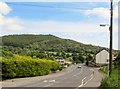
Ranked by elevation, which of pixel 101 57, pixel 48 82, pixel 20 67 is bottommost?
pixel 101 57

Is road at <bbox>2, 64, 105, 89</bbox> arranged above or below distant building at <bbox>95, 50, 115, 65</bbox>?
above

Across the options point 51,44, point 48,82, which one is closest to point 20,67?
point 48,82

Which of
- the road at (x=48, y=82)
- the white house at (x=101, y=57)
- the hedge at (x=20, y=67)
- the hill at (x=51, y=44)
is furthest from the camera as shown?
the white house at (x=101, y=57)

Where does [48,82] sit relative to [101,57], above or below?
above

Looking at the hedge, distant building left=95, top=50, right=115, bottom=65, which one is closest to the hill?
distant building left=95, top=50, right=115, bottom=65

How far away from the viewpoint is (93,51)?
17188cm

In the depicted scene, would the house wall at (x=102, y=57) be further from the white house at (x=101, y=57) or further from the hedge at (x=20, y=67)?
the hedge at (x=20, y=67)

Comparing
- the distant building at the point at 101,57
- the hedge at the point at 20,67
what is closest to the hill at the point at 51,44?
the distant building at the point at 101,57

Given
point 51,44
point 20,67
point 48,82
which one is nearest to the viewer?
point 48,82

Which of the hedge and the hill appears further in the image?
the hill

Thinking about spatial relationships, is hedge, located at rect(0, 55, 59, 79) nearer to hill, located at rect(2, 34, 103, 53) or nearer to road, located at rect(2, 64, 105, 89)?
road, located at rect(2, 64, 105, 89)

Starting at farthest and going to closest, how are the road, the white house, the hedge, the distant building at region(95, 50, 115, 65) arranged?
1. the white house
2. the distant building at region(95, 50, 115, 65)
3. the hedge
4. the road

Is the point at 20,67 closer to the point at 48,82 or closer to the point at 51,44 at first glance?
the point at 48,82

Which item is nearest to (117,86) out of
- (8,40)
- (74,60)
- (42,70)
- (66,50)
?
(42,70)
